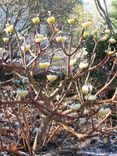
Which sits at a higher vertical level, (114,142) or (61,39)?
(61,39)

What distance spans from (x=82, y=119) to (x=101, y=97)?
2479mm

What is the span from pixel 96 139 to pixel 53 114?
1.23 metres

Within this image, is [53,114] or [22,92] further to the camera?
[53,114]

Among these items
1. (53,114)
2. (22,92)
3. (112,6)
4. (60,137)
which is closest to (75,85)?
(60,137)

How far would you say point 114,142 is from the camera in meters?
4.25

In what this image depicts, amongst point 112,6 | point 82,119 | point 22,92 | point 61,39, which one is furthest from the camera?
point 112,6

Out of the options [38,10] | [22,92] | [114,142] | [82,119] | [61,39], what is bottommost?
[114,142]

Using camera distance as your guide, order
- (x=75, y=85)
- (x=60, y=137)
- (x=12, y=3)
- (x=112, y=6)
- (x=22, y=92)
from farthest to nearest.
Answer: (x=112, y=6) < (x=12, y=3) < (x=75, y=85) < (x=60, y=137) < (x=22, y=92)

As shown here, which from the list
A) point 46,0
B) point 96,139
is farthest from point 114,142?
point 46,0

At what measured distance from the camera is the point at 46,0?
32.8 ft

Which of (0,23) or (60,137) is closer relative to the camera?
(60,137)

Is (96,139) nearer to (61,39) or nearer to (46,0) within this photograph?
(61,39)

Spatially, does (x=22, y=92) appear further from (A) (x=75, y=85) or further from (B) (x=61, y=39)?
(A) (x=75, y=85)

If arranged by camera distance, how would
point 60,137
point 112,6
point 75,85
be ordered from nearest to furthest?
point 60,137 < point 75,85 < point 112,6
